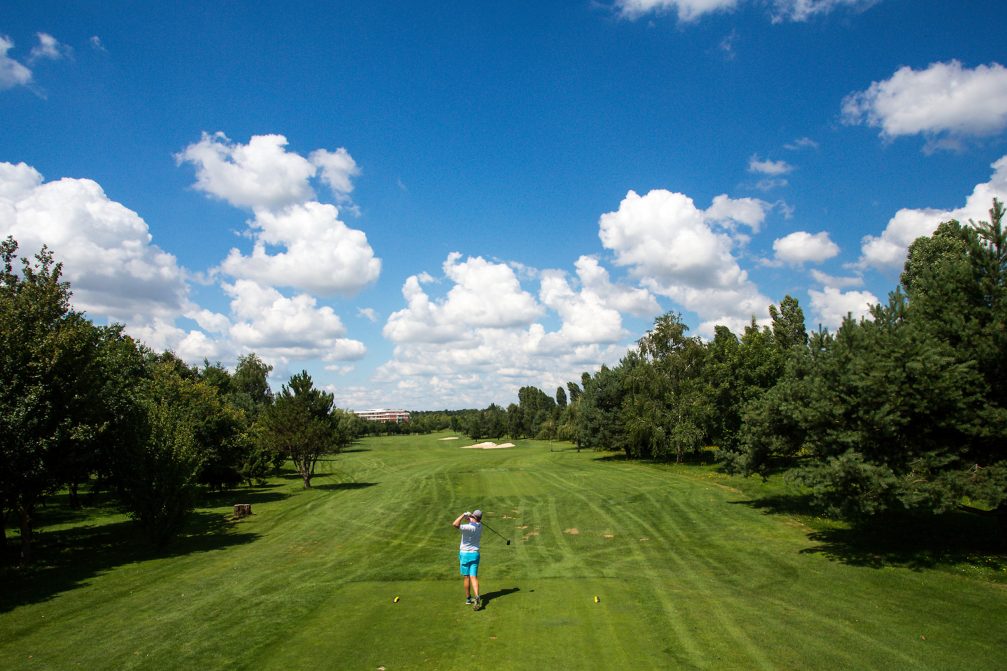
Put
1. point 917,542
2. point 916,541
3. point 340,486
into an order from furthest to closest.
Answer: point 340,486 → point 916,541 → point 917,542

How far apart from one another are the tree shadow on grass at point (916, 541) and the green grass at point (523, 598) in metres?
0.15

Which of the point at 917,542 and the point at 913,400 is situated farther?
the point at 917,542

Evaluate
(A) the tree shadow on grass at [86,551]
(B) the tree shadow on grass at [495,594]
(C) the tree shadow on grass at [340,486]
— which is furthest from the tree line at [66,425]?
(C) the tree shadow on grass at [340,486]

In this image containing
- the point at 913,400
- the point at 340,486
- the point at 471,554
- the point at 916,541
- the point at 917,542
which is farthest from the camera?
the point at 340,486

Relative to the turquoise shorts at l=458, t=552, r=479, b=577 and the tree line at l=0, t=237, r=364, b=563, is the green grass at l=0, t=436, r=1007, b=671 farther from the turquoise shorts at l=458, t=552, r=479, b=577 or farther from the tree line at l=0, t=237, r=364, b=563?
the tree line at l=0, t=237, r=364, b=563

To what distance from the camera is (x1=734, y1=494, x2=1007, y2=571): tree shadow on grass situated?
52.1 ft

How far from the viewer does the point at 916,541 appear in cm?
1783

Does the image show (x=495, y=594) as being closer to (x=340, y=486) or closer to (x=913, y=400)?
(x=913, y=400)

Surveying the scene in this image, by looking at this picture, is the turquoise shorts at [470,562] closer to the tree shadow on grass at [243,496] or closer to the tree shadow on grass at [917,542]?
the tree shadow on grass at [917,542]

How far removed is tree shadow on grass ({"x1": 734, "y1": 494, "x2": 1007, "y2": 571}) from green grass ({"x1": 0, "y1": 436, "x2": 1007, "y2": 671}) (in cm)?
15

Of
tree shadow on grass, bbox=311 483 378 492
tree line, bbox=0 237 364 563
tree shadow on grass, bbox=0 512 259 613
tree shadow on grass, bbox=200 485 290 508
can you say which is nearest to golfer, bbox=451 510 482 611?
tree shadow on grass, bbox=0 512 259 613

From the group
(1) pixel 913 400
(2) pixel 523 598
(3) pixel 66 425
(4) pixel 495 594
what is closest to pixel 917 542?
(1) pixel 913 400

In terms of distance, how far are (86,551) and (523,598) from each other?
19.7m

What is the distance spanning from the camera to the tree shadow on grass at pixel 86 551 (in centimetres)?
1681
